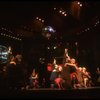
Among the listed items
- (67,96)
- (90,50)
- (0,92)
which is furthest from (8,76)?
(90,50)

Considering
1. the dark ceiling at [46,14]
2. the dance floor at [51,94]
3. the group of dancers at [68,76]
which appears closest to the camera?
the dance floor at [51,94]

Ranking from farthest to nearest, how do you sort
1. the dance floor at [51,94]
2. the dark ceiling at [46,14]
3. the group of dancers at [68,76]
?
the dark ceiling at [46,14] → the group of dancers at [68,76] → the dance floor at [51,94]

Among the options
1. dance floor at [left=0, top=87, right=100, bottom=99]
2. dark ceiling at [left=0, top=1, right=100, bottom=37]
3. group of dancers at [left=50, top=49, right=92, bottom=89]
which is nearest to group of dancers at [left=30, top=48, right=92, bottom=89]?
group of dancers at [left=50, top=49, right=92, bottom=89]

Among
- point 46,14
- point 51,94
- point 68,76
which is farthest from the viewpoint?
point 46,14

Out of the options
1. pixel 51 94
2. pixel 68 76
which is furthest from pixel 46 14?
pixel 51 94

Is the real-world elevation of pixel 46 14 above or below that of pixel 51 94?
above

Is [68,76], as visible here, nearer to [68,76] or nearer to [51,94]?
[68,76]

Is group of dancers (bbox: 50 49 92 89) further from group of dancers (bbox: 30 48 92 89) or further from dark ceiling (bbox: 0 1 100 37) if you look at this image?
dark ceiling (bbox: 0 1 100 37)

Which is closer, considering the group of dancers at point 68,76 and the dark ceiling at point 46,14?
the group of dancers at point 68,76

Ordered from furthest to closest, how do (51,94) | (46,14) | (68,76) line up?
(46,14), (68,76), (51,94)

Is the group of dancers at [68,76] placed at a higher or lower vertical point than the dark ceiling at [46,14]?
lower

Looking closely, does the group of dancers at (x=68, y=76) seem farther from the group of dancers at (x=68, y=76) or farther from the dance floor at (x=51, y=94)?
the dance floor at (x=51, y=94)

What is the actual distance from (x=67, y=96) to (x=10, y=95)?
108 centimetres

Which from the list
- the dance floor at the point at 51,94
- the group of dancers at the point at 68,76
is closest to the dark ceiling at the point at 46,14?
the group of dancers at the point at 68,76
